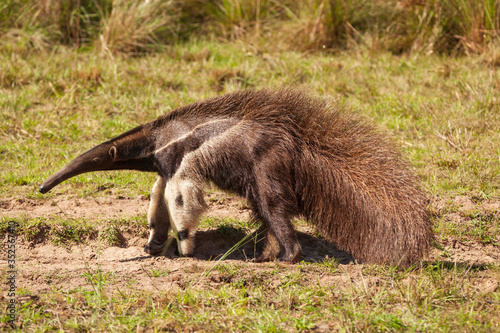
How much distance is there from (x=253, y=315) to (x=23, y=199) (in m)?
3.32

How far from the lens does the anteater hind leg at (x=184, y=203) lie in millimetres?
4785

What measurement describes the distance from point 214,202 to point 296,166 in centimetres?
163

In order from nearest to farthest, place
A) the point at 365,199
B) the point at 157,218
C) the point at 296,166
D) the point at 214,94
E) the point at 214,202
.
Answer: the point at 365,199 → the point at 296,166 → the point at 157,218 → the point at 214,202 → the point at 214,94

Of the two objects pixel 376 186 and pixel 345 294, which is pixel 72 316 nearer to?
pixel 345 294

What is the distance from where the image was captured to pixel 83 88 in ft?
27.3

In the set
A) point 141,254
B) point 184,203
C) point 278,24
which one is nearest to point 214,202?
point 141,254

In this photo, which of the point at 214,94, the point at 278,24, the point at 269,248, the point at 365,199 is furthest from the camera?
the point at 278,24

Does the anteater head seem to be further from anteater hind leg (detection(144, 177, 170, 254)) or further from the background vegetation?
the background vegetation

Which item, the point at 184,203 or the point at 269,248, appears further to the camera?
the point at 269,248

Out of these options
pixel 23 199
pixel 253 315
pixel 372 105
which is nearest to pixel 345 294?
pixel 253 315

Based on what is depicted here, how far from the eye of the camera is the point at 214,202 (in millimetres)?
6098

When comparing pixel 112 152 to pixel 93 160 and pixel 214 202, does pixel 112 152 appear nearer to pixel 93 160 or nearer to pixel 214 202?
pixel 93 160

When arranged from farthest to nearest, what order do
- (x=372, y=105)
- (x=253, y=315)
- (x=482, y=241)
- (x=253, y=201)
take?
(x=372, y=105) → (x=482, y=241) → (x=253, y=201) → (x=253, y=315)

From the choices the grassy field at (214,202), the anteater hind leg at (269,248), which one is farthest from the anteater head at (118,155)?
the anteater hind leg at (269,248)
